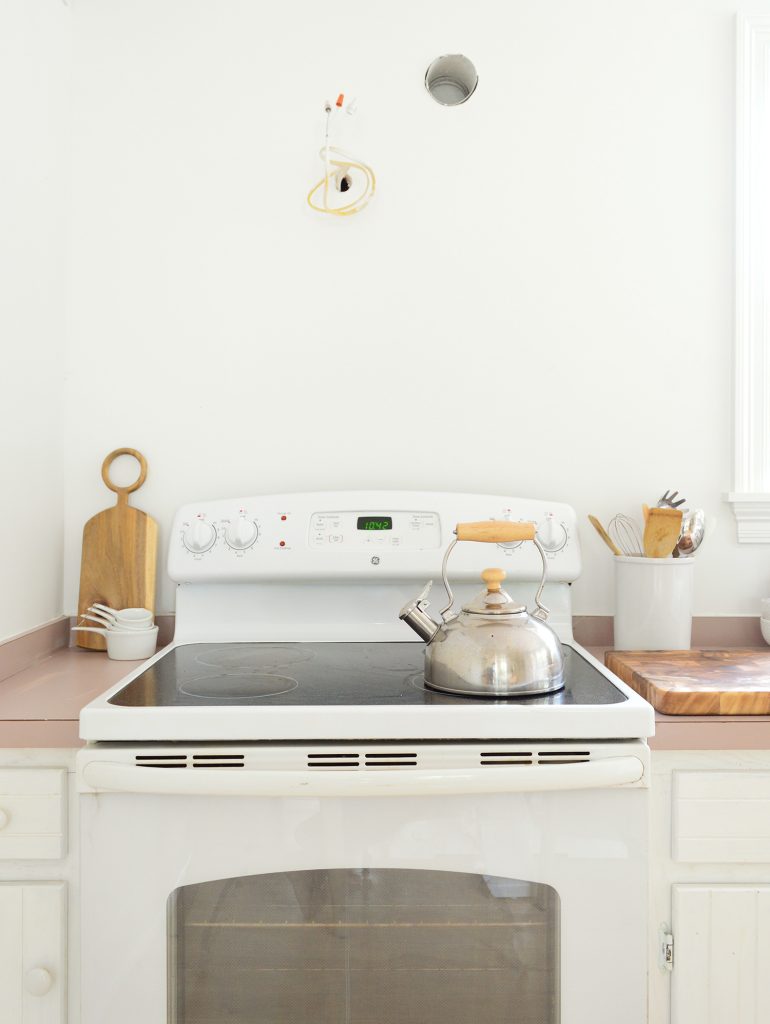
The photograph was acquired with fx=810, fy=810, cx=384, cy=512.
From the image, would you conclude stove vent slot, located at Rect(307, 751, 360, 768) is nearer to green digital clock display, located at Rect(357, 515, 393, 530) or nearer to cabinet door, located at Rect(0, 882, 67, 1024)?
cabinet door, located at Rect(0, 882, 67, 1024)

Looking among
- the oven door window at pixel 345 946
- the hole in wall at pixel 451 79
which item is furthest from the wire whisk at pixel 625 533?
the hole in wall at pixel 451 79

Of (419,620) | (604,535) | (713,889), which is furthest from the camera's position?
(604,535)

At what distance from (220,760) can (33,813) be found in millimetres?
307

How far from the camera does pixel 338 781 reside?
42.4 inches

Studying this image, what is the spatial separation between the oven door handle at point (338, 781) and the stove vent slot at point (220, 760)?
1cm

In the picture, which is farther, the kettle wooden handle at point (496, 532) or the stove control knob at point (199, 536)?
the stove control knob at point (199, 536)

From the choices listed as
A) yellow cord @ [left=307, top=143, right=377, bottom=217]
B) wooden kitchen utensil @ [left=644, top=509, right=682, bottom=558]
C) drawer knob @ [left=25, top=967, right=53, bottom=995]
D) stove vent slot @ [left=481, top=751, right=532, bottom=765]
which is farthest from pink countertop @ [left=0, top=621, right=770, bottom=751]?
yellow cord @ [left=307, top=143, right=377, bottom=217]

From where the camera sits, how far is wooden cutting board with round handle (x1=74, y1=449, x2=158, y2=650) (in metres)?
1.70

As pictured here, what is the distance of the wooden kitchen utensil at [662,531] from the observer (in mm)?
1563

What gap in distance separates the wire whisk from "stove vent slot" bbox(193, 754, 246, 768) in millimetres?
1000

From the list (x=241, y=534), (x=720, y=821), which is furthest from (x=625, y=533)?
(x=241, y=534)

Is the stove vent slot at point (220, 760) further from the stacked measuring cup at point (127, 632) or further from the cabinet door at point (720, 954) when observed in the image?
the cabinet door at point (720, 954)

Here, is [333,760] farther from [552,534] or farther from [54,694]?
[552,534]

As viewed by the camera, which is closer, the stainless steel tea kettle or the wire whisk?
the stainless steel tea kettle
